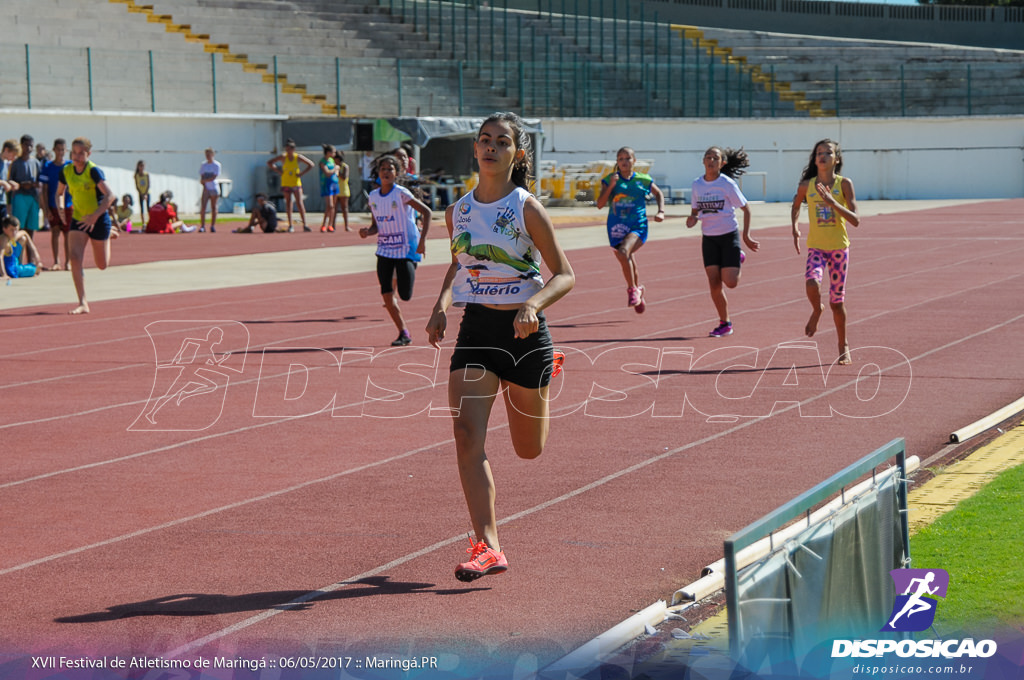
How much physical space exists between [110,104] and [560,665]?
37387 millimetres

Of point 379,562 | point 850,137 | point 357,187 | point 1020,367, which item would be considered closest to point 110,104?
point 357,187

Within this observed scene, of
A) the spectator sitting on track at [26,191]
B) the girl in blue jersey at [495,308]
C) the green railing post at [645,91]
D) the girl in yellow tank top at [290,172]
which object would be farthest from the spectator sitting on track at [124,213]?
the girl in blue jersey at [495,308]

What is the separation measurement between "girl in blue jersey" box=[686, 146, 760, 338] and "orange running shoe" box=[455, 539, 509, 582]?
333 inches

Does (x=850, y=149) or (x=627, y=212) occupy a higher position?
(x=850, y=149)

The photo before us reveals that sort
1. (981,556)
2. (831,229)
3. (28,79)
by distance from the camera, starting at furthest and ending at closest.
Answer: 1. (28,79)
2. (831,229)
3. (981,556)

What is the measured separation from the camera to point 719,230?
14367 mm

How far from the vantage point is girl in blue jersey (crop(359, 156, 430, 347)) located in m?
13.9

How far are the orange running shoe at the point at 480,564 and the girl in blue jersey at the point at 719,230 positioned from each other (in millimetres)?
8468

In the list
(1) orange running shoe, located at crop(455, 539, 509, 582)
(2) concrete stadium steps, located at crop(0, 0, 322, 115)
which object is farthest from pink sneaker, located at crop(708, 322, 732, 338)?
(2) concrete stadium steps, located at crop(0, 0, 322, 115)

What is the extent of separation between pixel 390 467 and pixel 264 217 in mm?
25392

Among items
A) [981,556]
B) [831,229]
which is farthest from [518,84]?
[981,556]

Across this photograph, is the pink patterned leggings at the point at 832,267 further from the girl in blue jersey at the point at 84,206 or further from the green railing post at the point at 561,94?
the green railing post at the point at 561,94

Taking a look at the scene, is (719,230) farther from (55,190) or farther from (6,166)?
(6,166)

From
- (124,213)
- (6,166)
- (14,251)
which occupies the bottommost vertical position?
(14,251)
